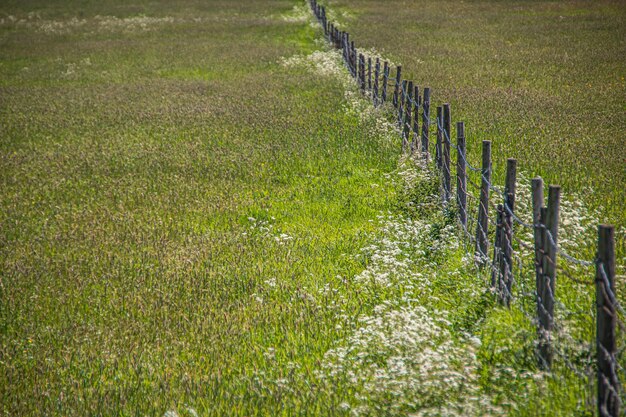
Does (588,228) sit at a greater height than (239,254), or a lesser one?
greater

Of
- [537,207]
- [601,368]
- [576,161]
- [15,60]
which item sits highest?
[537,207]

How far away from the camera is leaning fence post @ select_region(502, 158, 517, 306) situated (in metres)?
6.38

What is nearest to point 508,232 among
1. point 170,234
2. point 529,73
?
point 170,234

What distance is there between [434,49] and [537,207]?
25997mm

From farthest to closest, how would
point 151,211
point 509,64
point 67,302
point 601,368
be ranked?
point 509,64
point 151,211
point 67,302
point 601,368

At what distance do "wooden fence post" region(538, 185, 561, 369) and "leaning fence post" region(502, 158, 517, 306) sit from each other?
31.9 inches

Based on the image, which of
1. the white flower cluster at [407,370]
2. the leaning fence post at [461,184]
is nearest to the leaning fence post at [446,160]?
the leaning fence post at [461,184]

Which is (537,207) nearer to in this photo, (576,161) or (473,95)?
(576,161)

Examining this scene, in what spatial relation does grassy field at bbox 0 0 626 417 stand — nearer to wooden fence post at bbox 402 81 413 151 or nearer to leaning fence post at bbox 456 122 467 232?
leaning fence post at bbox 456 122 467 232

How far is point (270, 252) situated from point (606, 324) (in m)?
5.68

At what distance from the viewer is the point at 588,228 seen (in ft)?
27.9

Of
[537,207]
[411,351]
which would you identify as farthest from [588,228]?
[411,351]

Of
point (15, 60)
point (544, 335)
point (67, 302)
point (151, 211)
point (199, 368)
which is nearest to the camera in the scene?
point (544, 335)

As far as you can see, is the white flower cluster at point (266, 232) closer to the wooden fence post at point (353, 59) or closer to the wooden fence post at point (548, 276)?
the wooden fence post at point (548, 276)
